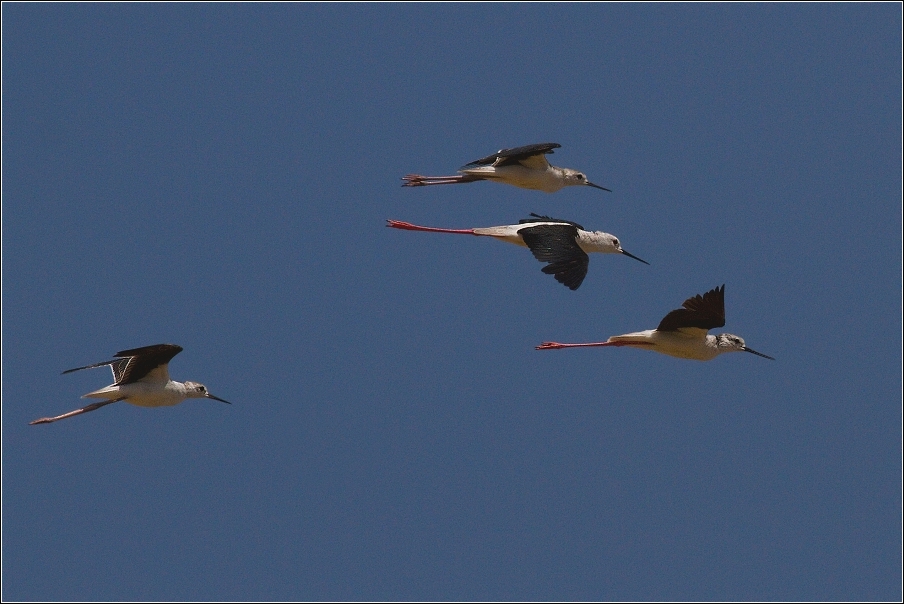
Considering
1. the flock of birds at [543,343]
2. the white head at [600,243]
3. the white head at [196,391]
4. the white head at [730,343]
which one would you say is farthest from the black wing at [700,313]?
the white head at [196,391]

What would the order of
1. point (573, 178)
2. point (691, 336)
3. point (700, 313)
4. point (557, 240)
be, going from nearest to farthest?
1. point (700, 313)
2. point (691, 336)
3. point (557, 240)
4. point (573, 178)

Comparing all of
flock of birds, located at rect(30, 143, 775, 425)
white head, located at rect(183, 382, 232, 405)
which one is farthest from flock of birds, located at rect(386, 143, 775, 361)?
white head, located at rect(183, 382, 232, 405)

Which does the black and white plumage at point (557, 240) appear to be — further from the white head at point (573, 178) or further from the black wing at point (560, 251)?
the white head at point (573, 178)

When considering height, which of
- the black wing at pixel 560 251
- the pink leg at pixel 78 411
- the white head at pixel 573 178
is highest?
the white head at pixel 573 178

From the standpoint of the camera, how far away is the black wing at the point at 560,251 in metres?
17.1

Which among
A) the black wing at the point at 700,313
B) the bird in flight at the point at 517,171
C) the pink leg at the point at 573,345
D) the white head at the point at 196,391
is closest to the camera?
the black wing at the point at 700,313

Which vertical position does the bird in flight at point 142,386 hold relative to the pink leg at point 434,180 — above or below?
below

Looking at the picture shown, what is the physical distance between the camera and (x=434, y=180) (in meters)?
20.3

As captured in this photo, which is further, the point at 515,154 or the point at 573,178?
the point at 573,178

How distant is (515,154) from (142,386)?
4953mm

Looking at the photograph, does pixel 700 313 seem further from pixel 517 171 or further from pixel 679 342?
pixel 517 171

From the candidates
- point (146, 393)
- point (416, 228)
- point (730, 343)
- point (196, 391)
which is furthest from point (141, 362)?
point (730, 343)

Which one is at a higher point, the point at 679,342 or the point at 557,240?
the point at 557,240

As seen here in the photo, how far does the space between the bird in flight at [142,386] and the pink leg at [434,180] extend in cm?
401
